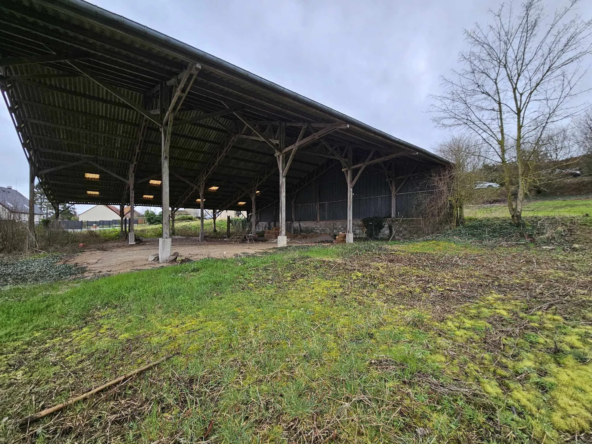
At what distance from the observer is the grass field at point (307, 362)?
123 cm

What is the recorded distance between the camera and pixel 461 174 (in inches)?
430

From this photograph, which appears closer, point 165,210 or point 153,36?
point 153,36

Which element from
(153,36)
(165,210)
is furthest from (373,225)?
(153,36)

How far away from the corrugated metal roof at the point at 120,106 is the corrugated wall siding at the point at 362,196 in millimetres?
1240

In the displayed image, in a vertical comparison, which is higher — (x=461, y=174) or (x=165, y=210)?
(x=461, y=174)

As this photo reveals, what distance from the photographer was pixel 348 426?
3.96 feet

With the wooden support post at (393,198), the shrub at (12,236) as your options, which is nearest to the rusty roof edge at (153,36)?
the shrub at (12,236)

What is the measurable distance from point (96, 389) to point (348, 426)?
→ 5.04 ft

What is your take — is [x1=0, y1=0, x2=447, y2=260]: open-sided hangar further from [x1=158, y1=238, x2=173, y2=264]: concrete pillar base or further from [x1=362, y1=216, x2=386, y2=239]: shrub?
[x1=362, y1=216, x2=386, y2=239]: shrub

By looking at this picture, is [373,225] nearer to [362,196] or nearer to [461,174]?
[362,196]

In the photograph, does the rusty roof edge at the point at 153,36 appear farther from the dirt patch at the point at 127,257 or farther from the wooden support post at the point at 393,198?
the wooden support post at the point at 393,198

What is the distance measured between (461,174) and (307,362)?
12.2 meters

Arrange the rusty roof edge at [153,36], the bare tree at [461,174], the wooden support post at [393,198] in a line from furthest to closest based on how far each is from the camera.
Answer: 1. the wooden support post at [393,198]
2. the bare tree at [461,174]
3. the rusty roof edge at [153,36]

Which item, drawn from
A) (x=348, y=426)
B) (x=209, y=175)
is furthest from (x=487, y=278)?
(x=209, y=175)
